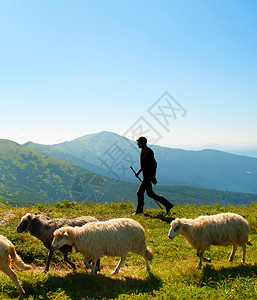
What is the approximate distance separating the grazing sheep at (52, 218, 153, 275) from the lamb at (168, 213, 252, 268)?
3.82 ft

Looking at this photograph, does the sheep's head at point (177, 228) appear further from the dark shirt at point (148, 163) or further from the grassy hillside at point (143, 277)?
the dark shirt at point (148, 163)

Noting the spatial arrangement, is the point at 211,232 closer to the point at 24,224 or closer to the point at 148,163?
the point at 24,224

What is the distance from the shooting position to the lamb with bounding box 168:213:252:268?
7930 millimetres

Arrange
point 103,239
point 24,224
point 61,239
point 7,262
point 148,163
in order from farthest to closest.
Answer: point 148,163 → point 24,224 → point 103,239 → point 61,239 → point 7,262

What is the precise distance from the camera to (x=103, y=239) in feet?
23.3

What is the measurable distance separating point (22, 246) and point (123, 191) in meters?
188

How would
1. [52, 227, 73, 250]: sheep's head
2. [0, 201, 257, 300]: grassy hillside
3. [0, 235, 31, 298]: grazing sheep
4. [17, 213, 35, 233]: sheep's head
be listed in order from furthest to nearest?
[17, 213, 35, 233]: sheep's head → [52, 227, 73, 250]: sheep's head → [0, 235, 31, 298]: grazing sheep → [0, 201, 257, 300]: grassy hillside

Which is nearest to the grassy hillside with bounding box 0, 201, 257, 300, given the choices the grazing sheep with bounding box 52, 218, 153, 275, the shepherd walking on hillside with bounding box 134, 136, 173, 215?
the grazing sheep with bounding box 52, 218, 153, 275

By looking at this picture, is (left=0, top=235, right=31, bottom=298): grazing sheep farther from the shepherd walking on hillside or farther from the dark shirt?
the dark shirt

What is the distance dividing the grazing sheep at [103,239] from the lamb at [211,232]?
117 centimetres

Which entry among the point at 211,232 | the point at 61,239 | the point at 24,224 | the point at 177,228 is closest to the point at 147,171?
the point at 177,228

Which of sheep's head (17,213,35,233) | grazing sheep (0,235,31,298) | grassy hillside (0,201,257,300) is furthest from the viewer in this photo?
sheep's head (17,213,35,233)

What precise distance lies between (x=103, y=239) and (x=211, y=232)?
345cm

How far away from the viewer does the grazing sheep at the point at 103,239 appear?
6988mm
